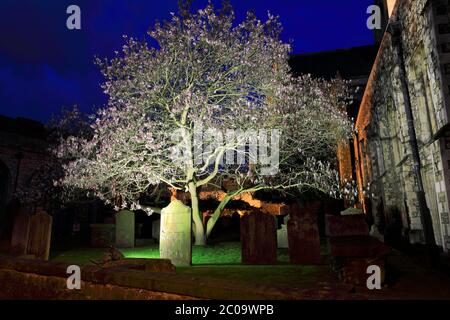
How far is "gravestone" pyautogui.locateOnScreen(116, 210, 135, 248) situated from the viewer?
13008 millimetres

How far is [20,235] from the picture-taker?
9.38 m

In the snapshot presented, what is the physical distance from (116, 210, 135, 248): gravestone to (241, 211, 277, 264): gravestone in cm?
641

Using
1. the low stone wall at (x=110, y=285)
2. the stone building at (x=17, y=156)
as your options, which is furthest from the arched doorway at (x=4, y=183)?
the low stone wall at (x=110, y=285)

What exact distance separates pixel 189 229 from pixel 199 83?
640 centimetres

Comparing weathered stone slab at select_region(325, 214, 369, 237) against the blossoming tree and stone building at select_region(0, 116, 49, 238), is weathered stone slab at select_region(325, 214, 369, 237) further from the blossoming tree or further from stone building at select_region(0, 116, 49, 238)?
stone building at select_region(0, 116, 49, 238)

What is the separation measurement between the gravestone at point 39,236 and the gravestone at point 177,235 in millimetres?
3521

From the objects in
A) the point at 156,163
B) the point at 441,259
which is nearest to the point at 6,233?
the point at 156,163

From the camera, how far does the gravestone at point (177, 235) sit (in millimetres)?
8672

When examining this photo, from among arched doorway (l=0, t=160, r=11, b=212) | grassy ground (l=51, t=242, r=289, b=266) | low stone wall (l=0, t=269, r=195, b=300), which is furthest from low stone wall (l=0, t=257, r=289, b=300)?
arched doorway (l=0, t=160, r=11, b=212)

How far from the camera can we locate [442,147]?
6527 millimetres

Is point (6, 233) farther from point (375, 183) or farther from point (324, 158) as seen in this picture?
point (324, 158)

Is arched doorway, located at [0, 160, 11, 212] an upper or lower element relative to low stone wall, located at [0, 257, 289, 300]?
upper

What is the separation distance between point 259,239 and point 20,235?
7328 millimetres
